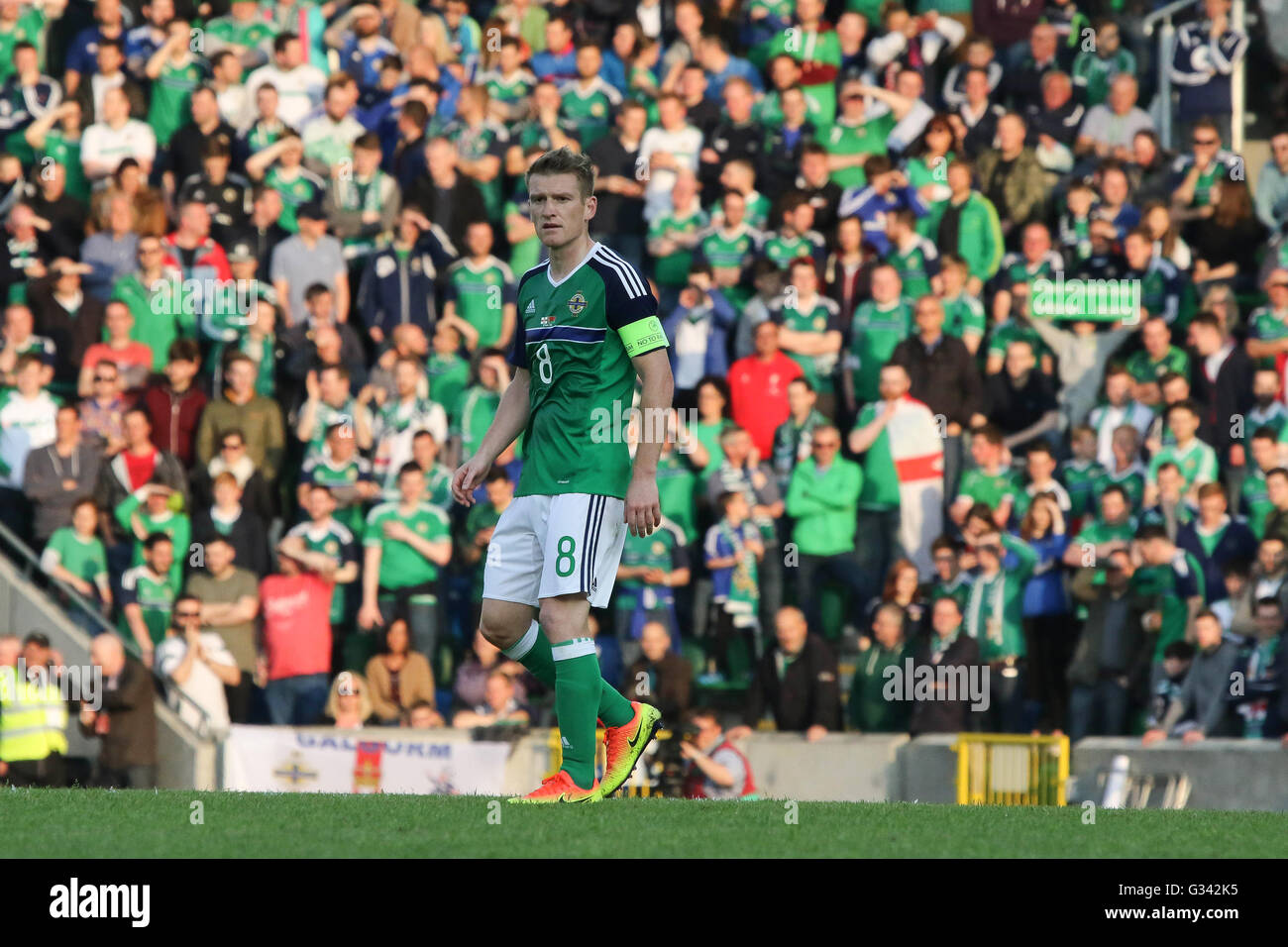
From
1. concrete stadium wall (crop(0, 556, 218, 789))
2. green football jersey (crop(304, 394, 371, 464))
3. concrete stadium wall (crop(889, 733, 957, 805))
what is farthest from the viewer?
green football jersey (crop(304, 394, 371, 464))

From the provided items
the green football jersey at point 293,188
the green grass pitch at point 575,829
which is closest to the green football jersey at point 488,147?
the green football jersey at point 293,188

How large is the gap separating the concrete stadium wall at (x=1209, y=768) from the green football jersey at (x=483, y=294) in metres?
A: 5.34

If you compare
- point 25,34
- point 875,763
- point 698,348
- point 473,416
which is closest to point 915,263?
point 698,348

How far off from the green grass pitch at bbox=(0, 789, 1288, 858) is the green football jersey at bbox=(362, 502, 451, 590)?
5.88 m

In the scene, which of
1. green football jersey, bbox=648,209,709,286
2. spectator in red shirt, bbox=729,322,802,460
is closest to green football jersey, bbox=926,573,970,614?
spectator in red shirt, bbox=729,322,802,460

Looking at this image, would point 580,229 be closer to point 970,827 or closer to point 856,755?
point 970,827

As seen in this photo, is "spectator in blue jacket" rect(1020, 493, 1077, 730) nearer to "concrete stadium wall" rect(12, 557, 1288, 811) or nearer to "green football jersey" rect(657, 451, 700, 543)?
"concrete stadium wall" rect(12, 557, 1288, 811)

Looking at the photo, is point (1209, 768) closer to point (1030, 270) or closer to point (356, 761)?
point (1030, 270)

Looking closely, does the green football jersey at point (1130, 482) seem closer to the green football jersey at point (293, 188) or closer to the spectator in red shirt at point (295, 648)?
the spectator in red shirt at point (295, 648)

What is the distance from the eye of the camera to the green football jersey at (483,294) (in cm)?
1566

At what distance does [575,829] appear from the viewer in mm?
7238

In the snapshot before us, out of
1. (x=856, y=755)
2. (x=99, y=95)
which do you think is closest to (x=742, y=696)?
(x=856, y=755)

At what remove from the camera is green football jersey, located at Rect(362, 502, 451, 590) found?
1472cm

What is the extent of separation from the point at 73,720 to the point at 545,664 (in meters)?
6.69
